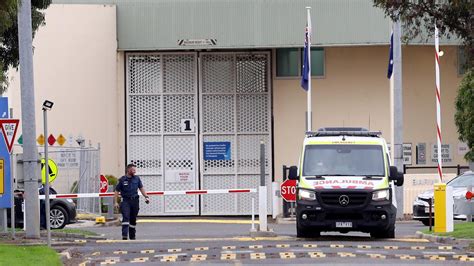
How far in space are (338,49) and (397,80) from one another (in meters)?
8.79

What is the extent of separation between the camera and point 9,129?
81.9 ft

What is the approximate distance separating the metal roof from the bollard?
15.7 metres

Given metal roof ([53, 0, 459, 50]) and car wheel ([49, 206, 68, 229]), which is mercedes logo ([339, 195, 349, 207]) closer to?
car wheel ([49, 206, 68, 229])

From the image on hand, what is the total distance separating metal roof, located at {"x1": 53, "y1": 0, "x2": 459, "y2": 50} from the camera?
43906 mm

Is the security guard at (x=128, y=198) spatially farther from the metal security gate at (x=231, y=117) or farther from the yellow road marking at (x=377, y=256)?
the metal security gate at (x=231, y=117)

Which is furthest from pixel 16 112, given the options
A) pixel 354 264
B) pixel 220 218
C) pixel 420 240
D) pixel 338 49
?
pixel 354 264

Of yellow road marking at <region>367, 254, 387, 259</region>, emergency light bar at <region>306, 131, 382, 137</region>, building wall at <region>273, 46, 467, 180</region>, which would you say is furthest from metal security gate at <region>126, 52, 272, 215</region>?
yellow road marking at <region>367, 254, 387, 259</region>

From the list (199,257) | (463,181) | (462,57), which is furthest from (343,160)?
(462,57)

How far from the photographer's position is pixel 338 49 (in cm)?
4588

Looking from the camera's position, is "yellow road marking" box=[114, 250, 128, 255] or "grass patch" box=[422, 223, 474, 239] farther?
"grass patch" box=[422, 223, 474, 239]

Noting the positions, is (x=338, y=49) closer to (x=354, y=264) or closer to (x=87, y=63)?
(x=87, y=63)

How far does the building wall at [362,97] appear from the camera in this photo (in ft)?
150

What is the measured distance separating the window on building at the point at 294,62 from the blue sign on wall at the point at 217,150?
3.29 metres

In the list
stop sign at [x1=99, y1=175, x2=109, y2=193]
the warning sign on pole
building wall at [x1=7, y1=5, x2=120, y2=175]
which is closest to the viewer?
the warning sign on pole
